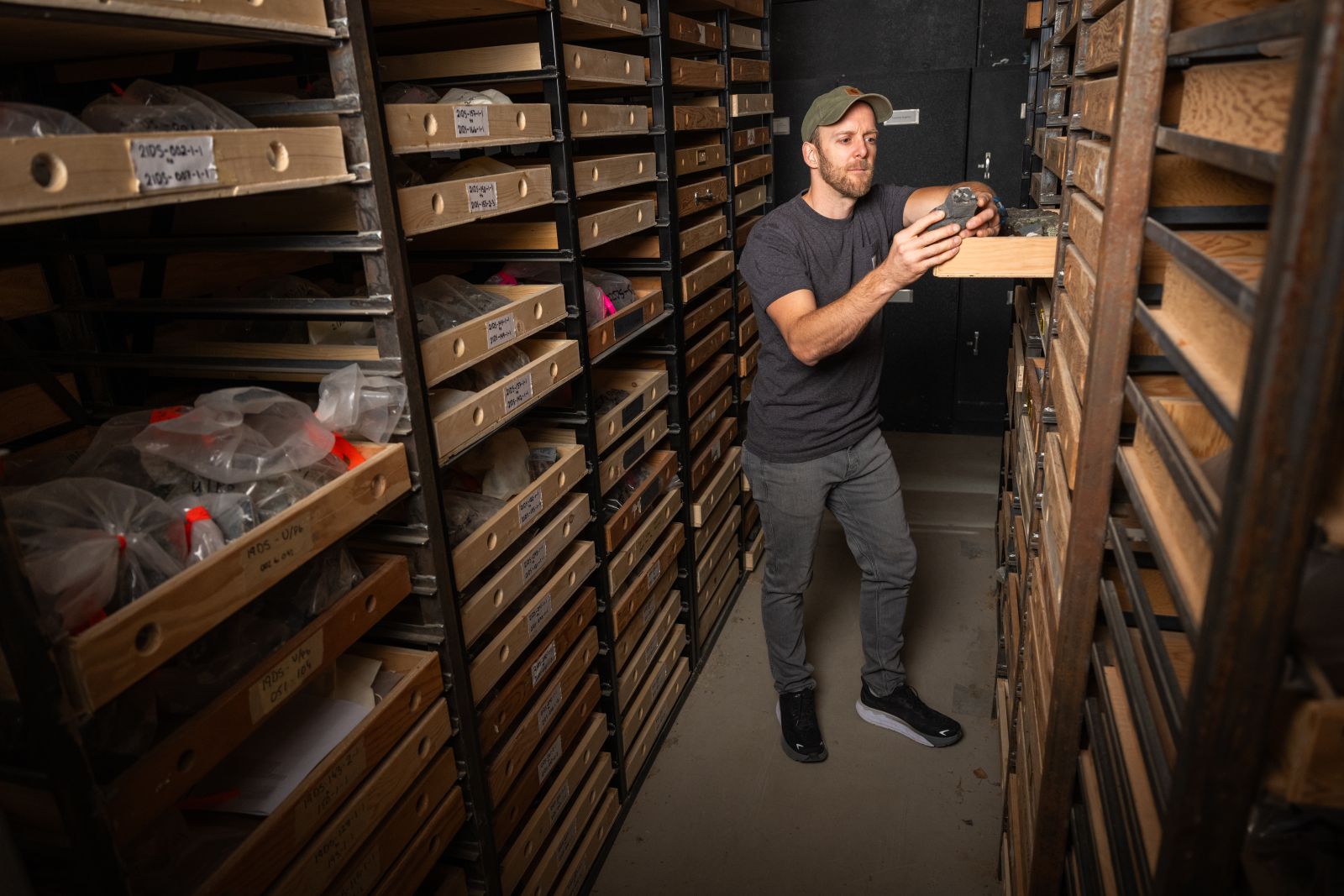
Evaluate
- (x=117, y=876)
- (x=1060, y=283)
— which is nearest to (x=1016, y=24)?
(x=1060, y=283)

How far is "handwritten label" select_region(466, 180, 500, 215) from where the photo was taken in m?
1.70

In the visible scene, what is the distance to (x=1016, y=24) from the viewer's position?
4.57 meters

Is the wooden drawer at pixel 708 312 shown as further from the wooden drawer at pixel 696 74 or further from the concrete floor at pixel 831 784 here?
the concrete floor at pixel 831 784

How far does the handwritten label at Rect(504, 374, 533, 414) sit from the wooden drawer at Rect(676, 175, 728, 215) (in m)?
1.14

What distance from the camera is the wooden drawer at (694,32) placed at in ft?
9.26

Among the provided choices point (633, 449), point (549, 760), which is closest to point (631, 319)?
point (633, 449)

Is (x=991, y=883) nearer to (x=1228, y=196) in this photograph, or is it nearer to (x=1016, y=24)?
(x=1228, y=196)

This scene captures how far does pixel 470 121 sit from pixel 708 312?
5.50 ft

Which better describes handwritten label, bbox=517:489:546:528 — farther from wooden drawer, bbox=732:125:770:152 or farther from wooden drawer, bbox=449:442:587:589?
wooden drawer, bbox=732:125:770:152

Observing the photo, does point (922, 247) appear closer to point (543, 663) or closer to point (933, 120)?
point (543, 663)

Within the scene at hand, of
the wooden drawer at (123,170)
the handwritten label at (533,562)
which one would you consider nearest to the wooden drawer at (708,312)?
the handwritten label at (533,562)

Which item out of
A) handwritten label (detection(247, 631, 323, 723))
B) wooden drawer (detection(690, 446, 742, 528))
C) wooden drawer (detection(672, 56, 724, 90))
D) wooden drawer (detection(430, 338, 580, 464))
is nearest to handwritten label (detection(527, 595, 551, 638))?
wooden drawer (detection(430, 338, 580, 464))

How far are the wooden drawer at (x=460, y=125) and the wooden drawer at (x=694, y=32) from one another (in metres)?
0.99

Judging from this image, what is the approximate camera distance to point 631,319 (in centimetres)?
258
